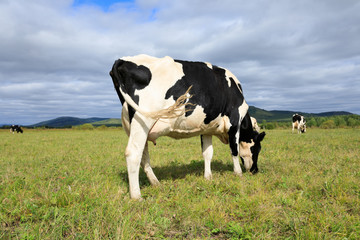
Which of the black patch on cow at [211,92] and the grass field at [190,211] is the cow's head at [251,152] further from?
the grass field at [190,211]

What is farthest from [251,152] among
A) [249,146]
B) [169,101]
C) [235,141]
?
[169,101]

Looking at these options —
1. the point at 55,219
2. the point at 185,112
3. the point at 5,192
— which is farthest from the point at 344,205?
the point at 5,192

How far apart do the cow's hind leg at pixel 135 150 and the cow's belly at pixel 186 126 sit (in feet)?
0.84

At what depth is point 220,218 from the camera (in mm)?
3406

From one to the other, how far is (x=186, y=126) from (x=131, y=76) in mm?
1535

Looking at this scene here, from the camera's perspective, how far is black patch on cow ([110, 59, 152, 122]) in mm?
4441

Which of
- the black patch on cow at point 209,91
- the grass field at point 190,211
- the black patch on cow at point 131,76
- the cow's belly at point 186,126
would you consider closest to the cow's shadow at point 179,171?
the grass field at point 190,211

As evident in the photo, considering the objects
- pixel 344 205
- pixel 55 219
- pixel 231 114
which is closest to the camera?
pixel 55 219

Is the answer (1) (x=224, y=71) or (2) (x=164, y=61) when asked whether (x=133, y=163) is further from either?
(1) (x=224, y=71)

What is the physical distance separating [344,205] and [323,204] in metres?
0.37

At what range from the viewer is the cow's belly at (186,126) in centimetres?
454

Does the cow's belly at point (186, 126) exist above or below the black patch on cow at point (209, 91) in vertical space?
below

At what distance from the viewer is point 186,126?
16.2 ft

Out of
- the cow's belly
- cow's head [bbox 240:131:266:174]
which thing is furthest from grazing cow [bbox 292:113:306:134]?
the cow's belly
